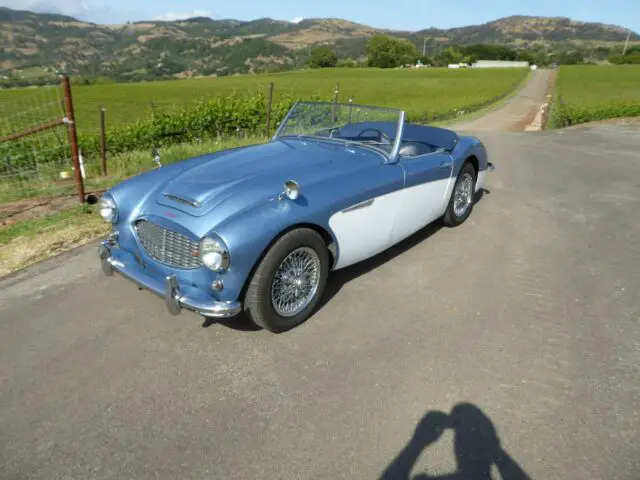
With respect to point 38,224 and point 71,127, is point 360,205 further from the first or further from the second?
point 71,127

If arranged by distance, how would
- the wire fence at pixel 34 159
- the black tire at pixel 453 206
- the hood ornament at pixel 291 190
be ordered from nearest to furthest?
the hood ornament at pixel 291 190 → the black tire at pixel 453 206 → the wire fence at pixel 34 159

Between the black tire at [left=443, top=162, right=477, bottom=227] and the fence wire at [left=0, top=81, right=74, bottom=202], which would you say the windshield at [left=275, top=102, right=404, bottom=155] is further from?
the fence wire at [left=0, top=81, right=74, bottom=202]

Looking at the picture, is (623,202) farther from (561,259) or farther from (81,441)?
(81,441)

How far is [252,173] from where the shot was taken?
344cm

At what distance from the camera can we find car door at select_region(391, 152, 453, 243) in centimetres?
402

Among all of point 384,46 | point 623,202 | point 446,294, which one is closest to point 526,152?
point 623,202

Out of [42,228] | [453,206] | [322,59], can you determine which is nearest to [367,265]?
[453,206]

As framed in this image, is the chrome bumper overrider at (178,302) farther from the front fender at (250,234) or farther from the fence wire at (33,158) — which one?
the fence wire at (33,158)

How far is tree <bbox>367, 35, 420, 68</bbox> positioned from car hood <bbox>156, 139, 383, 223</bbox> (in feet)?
424

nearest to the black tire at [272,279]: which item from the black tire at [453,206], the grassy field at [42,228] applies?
the black tire at [453,206]

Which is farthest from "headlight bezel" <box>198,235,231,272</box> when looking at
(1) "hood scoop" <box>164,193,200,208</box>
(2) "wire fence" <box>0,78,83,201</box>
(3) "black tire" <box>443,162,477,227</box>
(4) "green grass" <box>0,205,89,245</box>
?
(2) "wire fence" <box>0,78,83,201</box>

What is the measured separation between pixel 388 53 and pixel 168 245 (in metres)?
134

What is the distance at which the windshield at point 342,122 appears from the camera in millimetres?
4352

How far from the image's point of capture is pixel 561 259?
4562 millimetres
